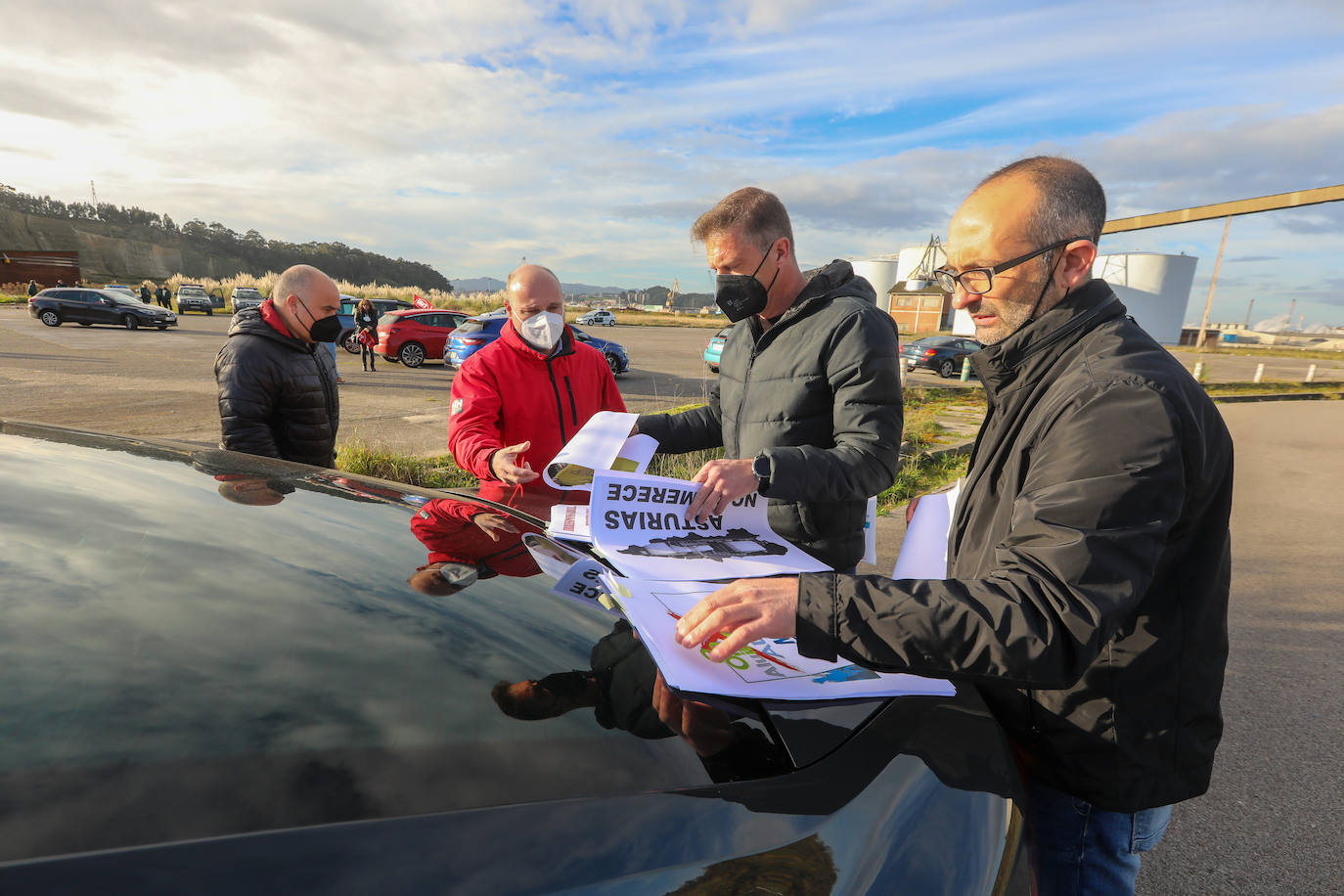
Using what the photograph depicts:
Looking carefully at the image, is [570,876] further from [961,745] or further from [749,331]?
[749,331]

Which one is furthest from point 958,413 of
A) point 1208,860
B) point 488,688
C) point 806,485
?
point 488,688

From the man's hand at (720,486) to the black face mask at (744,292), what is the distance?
79 centimetres

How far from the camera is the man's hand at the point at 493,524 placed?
1.77 meters

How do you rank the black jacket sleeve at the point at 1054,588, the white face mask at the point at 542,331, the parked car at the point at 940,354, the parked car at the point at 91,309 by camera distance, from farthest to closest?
1. the parked car at the point at 91,309
2. the parked car at the point at 940,354
3. the white face mask at the point at 542,331
4. the black jacket sleeve at the point at 1054,588

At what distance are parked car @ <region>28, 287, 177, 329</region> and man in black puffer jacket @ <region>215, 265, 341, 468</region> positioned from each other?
89.6 feet

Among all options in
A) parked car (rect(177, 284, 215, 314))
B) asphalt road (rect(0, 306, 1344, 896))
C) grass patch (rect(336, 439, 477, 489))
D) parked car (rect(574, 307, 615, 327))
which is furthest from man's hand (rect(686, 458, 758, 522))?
parked car (rect(574, 307, 615, 327))

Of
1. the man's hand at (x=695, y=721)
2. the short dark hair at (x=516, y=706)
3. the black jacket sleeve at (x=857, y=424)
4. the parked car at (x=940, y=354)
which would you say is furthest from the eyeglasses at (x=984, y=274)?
the parked car at (x=940, y=354)

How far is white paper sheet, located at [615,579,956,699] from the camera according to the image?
1.19 m

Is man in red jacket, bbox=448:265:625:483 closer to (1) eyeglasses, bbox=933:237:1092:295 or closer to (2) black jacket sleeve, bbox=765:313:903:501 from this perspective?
(2) black jacket sleeve, bbox=765:313:903:501

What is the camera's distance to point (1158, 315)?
6619 cm

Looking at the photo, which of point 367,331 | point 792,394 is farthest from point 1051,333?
point 367,331

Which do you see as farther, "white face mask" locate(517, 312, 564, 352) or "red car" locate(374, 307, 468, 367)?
"red car" locate(374, 307, 468, 367)

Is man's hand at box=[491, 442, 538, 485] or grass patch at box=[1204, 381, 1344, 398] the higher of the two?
grass patch at box=[1204, 381, 1344, 398]

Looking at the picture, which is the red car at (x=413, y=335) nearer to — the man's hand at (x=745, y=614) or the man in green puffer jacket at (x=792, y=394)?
the man in green puffer jacket at (x=792, y=394)
